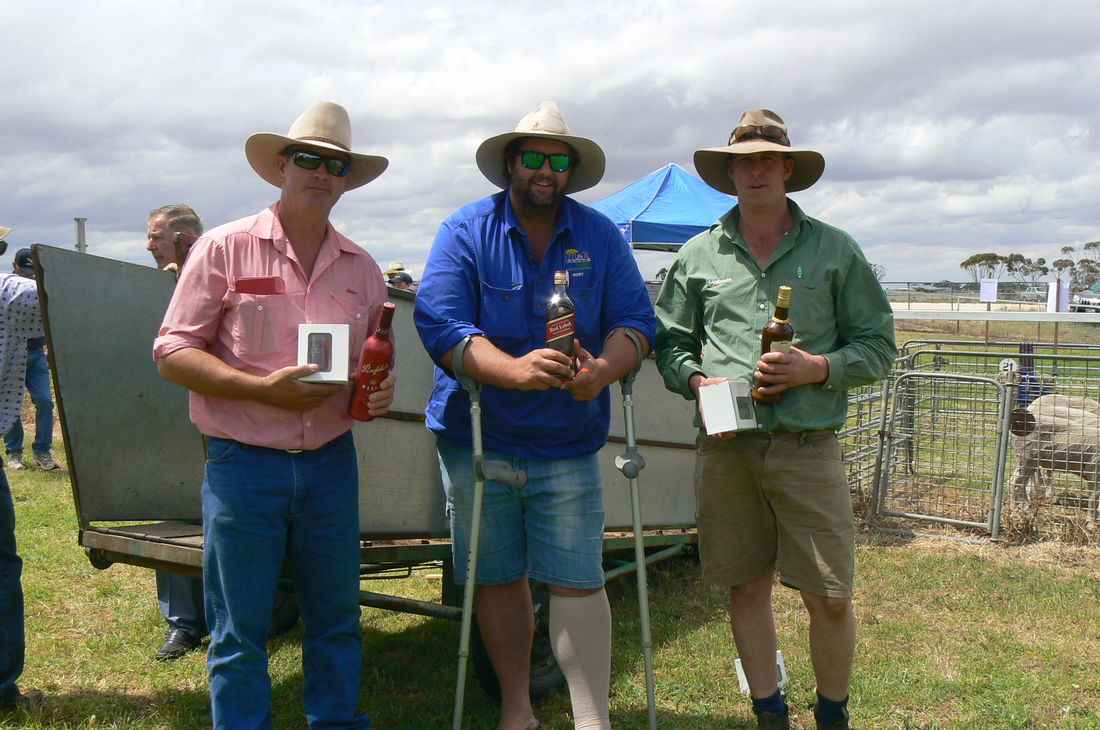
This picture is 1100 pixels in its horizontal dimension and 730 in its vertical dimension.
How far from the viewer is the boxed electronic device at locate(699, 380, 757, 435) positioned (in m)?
3.35

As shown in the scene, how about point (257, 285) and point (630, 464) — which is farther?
point (630, 464)

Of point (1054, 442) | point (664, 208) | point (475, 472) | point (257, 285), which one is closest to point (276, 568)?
point (475, 472)

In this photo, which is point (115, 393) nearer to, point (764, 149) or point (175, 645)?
point (175, 645)

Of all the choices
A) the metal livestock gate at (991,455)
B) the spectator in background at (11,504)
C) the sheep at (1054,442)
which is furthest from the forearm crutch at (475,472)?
the sheep at (1054,442)

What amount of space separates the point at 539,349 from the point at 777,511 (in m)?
1.13

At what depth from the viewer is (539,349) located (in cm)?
328

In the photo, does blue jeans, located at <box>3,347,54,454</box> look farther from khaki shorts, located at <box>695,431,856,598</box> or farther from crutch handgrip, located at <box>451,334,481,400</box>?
khaki shorts, located at <box>695,431,856,598</box>

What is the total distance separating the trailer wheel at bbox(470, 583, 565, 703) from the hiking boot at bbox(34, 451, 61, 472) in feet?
24.7

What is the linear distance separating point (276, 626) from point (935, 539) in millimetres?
5116

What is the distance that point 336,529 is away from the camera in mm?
3318

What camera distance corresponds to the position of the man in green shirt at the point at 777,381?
3502 mm

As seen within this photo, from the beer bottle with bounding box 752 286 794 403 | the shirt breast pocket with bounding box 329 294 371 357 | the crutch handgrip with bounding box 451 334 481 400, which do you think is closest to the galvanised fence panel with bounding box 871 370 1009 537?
the beer bottle with bounding box 752 286 794 403

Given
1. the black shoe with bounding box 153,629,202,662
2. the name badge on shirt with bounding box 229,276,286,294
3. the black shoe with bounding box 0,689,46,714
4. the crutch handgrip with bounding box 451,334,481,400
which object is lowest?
the black shoe with bounding box 153,629,202,662

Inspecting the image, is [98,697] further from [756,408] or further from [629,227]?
[629,227]
